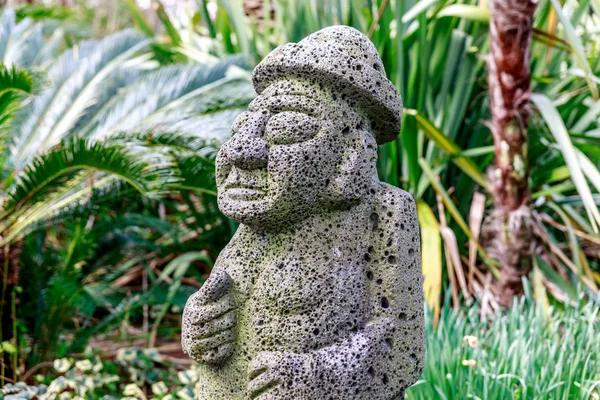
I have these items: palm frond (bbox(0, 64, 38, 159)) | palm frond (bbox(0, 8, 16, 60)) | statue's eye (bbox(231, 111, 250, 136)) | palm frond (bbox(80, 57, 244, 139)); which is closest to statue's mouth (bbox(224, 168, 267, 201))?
statue's eye (bbox(231, 111, 250, 136))

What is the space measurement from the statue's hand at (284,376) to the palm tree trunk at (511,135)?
2381 mm

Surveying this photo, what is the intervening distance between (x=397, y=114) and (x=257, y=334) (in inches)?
27.1

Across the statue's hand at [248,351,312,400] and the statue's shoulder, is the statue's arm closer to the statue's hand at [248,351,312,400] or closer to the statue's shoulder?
the statue's hand at [248,351,312,400]

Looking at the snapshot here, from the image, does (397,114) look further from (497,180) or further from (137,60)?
(137,60)

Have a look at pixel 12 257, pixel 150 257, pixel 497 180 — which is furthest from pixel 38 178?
pixel 497 180

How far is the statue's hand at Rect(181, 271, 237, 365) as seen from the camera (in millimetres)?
1726

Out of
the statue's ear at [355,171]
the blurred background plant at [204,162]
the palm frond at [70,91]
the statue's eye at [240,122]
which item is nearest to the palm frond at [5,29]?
the blurred background plant at [204,162]

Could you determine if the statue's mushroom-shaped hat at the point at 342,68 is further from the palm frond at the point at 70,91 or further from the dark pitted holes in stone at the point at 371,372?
the palm frond at the point at 70,91

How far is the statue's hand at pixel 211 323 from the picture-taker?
1726mm

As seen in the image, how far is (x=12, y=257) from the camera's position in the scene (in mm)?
3682

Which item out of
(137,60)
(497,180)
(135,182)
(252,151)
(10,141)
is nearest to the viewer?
(252,151)

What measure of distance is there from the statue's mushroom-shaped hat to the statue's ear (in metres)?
0.09

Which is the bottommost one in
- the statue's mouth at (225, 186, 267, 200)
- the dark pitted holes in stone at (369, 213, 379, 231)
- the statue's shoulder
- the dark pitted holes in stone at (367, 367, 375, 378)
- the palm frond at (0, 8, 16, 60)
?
the dark pitted holes in stone at (367, 367, 375, 378)

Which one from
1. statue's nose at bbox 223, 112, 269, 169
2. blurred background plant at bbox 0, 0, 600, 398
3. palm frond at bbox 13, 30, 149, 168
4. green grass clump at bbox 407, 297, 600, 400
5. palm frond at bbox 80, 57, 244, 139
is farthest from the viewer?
palm frond at bbox 13, 30, 149, 168
